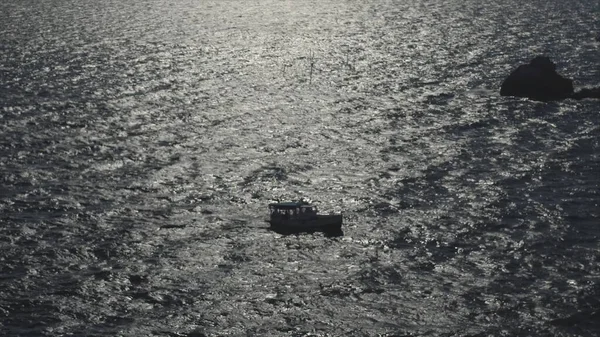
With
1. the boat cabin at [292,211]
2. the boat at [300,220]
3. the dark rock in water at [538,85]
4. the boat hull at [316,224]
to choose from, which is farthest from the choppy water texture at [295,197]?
the dark rock in water at [538,85]

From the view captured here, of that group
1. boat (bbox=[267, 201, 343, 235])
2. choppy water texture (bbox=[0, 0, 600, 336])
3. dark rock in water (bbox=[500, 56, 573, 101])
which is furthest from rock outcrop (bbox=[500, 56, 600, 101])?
boat (bbox=[267, 201, 343, 235])

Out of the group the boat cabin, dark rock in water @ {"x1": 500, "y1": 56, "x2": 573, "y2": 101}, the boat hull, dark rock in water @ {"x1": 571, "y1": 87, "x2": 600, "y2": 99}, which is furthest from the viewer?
dark rock in water @ {"x1": 500, "y1": 56, "x2": 573, "y2": 101}

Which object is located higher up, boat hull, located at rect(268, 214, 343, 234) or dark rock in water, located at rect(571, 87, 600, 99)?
dark rock in water, located at rect(571, 87, 600, 99)

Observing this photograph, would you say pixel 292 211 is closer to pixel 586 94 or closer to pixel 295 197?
pixel 295 197

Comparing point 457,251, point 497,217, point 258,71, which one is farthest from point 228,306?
point 258,71

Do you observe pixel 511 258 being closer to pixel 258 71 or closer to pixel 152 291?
pixel 152 291

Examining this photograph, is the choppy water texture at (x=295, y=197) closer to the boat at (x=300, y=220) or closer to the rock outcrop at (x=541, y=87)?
the boat at (x=300, y=220)

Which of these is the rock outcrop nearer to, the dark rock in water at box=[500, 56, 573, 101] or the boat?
the dark rock in water at box=[500, 56, 573, 101]
